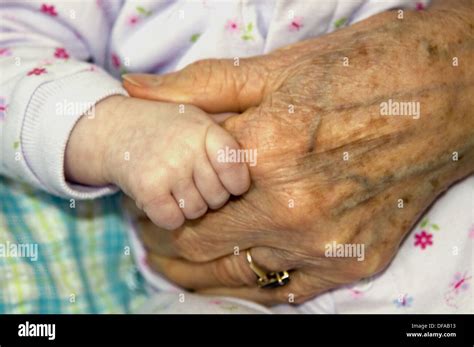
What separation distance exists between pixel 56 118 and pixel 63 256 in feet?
1.00

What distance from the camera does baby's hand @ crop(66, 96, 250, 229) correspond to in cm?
107

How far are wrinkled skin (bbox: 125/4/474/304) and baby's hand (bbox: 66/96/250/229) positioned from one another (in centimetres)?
5

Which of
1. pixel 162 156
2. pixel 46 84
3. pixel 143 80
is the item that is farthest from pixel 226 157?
pixel 46 84

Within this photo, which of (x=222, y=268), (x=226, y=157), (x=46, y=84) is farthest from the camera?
(x=222, y=268)

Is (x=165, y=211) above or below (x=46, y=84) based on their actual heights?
below

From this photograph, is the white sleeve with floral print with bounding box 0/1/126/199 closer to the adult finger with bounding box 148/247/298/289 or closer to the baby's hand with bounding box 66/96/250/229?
the baby's hand with bounding box 66/96/250/229

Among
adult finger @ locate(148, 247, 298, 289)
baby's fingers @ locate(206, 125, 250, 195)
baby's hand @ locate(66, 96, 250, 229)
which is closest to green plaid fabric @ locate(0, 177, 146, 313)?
adult finger @ locate(148, 247, 298, 289)

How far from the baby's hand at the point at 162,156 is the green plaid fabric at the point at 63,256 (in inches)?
8.4

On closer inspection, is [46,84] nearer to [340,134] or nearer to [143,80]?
[143,80]

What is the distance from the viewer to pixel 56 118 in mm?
1155

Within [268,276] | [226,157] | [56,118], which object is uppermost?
[56,118]

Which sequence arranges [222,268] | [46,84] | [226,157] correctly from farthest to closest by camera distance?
[222,268], [46,84], [226,157]

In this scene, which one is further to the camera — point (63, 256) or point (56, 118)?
point (63, 256)

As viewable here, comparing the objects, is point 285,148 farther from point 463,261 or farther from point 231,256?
point 463,261
